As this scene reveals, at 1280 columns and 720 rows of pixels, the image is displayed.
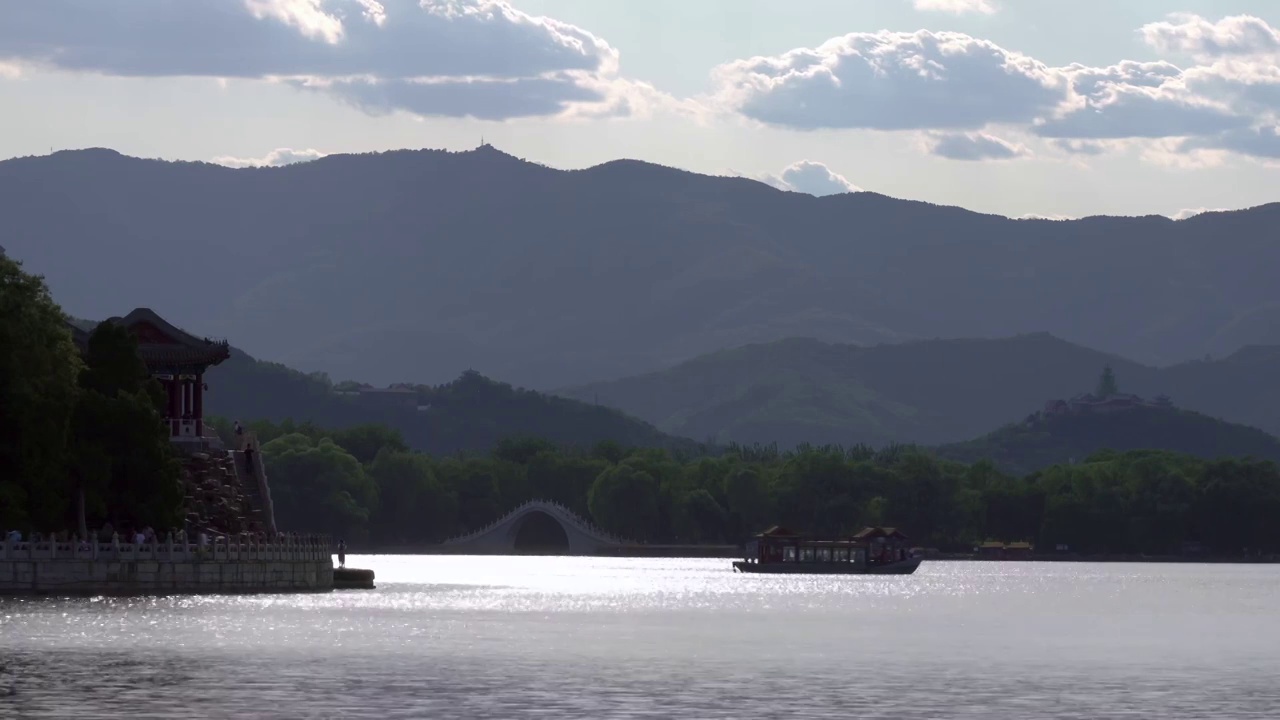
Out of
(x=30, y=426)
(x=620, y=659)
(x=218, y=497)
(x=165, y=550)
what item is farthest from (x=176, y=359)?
(x=620, y=659)

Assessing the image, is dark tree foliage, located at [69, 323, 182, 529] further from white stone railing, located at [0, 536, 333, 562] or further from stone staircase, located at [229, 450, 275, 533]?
stone staircase, located at [229, 450, 275, 533]

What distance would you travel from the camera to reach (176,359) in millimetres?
137625

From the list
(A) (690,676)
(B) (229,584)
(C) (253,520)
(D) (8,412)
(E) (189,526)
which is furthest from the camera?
(C) (253,520)

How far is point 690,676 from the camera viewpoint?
71.9 meters

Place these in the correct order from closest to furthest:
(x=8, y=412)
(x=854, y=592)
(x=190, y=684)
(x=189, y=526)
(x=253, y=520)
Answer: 1. (x=190, y=684)
2. (x=8, y=412)
3. (x=189, y=526)
4. (x=253, y=520)
5. (x=854, y=592)

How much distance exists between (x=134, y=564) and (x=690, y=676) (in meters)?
42.4

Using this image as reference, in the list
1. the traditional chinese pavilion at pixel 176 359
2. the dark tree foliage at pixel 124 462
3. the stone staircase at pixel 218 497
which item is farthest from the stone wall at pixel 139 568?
the traditional chinese pavilion at pixel 176 359

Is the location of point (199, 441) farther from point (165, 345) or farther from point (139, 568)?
point (139, 568)

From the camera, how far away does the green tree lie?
10650 centimetres

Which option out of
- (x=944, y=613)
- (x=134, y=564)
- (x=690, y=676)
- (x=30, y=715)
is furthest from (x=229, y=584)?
(x=30, y=715)

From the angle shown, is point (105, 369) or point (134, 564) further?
point (105, 369)

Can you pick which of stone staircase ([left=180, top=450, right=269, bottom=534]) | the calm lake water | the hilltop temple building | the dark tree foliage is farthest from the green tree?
the hilltop temple building

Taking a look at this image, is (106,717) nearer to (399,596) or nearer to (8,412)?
(8,412)

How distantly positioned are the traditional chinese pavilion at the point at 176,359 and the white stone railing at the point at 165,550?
12.8 m
